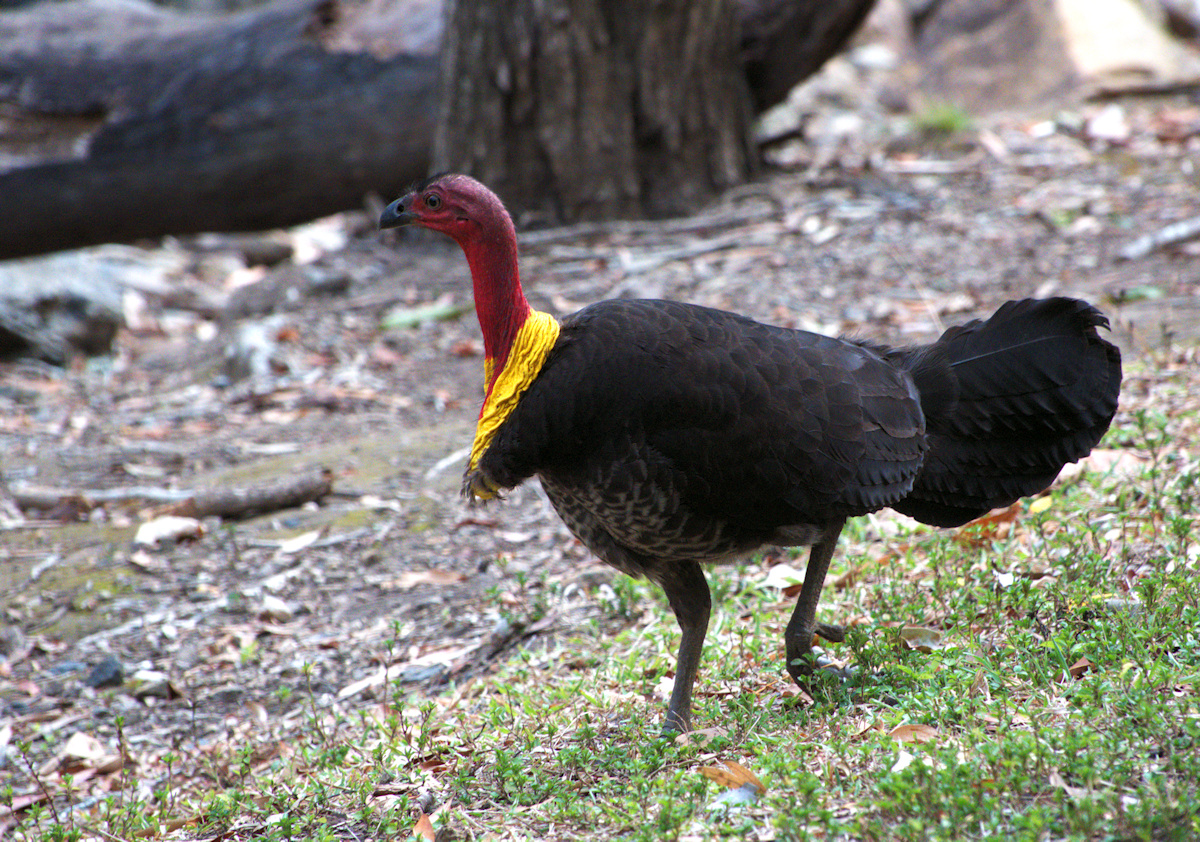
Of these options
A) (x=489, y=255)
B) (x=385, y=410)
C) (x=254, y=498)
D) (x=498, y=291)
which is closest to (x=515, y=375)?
(x=498, y=291)

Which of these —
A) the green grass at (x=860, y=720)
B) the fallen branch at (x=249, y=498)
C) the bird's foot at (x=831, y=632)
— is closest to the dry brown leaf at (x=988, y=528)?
the green grass at (x=860, y=720)

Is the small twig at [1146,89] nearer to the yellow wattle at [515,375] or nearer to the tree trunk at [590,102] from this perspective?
the tree trunk at [590,102]

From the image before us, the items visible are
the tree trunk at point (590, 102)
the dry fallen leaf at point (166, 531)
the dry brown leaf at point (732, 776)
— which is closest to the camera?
the dry brown leaf at point (732, 776)

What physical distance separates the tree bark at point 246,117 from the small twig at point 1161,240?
8.93ft

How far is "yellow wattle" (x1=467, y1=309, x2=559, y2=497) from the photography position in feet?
10.8

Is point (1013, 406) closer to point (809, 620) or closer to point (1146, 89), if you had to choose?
point (809, 620)

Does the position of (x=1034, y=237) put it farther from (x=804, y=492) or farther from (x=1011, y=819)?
(x=1011, y=819)

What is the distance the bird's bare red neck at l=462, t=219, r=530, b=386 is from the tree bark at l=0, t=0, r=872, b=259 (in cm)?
442

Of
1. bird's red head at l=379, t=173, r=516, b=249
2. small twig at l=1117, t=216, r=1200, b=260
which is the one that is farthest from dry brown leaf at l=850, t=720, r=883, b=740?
small twig at l=1117, t=216, r=1200, b=260

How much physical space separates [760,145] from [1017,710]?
248 inches

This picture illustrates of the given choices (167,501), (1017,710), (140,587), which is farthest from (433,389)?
(1017,710)

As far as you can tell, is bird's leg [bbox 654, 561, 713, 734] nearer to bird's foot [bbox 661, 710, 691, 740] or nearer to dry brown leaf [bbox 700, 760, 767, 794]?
bird's foot [bbox 661, 710, 691, 740]

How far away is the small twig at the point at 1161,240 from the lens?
6312mm

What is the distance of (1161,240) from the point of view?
20.8 feet
